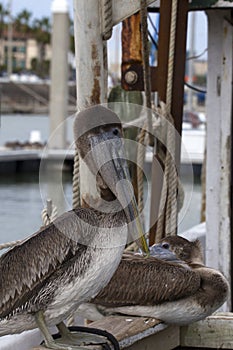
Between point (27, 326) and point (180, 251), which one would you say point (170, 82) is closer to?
point (180, 251)

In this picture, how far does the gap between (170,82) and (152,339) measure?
1.42 m

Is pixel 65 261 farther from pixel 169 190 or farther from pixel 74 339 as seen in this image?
pixel 169 190

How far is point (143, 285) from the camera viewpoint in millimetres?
3285

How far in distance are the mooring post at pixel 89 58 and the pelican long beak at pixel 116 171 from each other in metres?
0.58

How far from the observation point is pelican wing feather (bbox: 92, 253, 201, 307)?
327 cm

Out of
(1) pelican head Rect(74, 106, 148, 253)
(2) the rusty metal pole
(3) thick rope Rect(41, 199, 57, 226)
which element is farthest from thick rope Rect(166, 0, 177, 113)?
(1) pelican head Rect(74, 106, 148, 253)

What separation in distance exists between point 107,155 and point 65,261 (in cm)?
37

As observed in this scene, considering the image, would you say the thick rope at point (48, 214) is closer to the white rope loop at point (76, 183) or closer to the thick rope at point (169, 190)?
the white rope loop at point (76, 183)

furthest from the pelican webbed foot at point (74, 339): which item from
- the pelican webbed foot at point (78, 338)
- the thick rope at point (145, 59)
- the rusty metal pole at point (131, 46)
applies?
the rusty metal pole at point (131, 46)

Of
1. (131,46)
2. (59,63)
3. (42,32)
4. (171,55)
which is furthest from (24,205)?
(42,32)

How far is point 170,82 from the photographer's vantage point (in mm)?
4266

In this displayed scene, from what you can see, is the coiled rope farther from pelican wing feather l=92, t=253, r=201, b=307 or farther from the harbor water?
the harbor water

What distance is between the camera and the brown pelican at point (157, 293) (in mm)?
3277

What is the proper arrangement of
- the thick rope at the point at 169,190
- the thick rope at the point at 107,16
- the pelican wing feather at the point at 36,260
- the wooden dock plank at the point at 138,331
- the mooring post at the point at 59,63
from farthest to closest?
the mooring post at the point at 59,63 → the thick rope at the point at 169,190 → the thick rope at the point at 107,16 → the wooden dock plank at the point at 138,331 → the pelican wing feather at the point at 36,260
